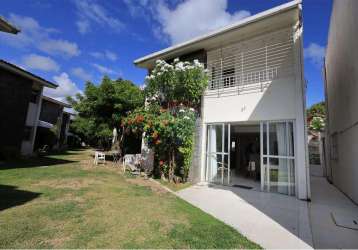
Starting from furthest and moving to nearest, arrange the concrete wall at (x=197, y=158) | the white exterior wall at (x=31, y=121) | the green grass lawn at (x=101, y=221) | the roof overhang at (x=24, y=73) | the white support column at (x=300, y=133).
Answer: the white exterior wall at (x=31, y=121), the roof overhang at (x=24, y=73), the concrete wall at (x=197, y=158), the white support column at (x=300, y=133), the green grass lawn at (x=101, y=221)

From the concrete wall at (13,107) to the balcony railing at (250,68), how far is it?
52.7 ft

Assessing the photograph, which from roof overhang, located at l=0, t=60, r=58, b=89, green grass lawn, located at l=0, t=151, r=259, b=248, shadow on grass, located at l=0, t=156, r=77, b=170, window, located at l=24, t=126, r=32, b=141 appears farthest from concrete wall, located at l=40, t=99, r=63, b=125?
green grass lawn, located at l=0, t=151, r=259, b=248

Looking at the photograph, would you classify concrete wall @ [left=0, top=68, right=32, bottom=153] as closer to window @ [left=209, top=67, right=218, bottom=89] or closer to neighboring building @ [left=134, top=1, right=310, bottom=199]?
neighboring building @ [left=134, top=1, right=310, bottom=199]

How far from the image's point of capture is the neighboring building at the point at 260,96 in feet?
26.9

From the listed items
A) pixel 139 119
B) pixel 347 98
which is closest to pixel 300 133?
pixel 347 98

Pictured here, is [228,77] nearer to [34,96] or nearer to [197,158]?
[197,158]

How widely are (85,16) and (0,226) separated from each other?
1250 cm

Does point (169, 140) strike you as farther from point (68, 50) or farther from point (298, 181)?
point (68, 50)

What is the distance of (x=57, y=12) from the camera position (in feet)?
37.8

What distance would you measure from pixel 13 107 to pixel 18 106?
45 cm

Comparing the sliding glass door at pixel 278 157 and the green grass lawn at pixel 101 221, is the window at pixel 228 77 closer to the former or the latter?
the sliding glass door at pixel 278 157

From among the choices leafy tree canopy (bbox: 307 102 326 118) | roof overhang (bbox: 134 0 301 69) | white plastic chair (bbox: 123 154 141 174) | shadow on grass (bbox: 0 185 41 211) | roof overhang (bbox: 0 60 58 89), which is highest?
leafy tree canopy (bbox: 307 102 326 118)

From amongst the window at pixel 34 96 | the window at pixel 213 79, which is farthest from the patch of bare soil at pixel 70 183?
the window at pixel 34 96

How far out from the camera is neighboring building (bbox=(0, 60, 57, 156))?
15.1 m
